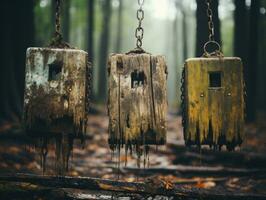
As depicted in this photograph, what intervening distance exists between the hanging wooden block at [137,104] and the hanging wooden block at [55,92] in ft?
1.04

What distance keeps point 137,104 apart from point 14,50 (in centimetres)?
765

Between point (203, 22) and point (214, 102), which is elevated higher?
point (203, 22)

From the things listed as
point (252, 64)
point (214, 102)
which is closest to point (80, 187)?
point (214, 102)

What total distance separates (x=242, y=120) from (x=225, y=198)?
1.22 meters

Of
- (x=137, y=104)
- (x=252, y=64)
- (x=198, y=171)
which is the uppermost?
(x=252, y=64)

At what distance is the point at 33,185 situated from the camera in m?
4.03

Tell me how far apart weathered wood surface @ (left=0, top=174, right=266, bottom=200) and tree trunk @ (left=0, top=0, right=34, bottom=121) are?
5.68m

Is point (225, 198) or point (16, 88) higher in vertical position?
point (16, 88)

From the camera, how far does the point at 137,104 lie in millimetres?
3439

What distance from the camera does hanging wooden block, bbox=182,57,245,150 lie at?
3408mm

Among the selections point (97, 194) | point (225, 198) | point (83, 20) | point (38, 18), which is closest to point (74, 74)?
point (97, 194)

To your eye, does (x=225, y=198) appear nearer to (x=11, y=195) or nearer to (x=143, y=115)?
(x=143, y=115)

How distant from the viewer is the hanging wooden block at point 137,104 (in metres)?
3.43

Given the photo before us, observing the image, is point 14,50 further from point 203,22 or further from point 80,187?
point 80,187
